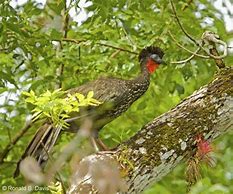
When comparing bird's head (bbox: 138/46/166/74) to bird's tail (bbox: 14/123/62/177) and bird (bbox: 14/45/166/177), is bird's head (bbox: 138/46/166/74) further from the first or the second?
bird's tail (bbox: 14/123/62/177)

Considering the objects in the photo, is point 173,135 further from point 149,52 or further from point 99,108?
point 149,52

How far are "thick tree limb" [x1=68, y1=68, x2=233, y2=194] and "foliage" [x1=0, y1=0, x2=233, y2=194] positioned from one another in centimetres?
73

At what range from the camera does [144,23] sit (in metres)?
3.75

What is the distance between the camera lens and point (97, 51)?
3.92m

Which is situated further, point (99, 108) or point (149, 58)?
point (149, 58)

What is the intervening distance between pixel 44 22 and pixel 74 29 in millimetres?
235

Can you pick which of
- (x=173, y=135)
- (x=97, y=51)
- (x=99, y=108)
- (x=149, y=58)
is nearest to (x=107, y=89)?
(x=99, y=108)

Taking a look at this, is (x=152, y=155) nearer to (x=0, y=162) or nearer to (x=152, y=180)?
(x=152, y=180)

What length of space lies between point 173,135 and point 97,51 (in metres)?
1.46

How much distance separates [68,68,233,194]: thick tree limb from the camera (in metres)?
2.45

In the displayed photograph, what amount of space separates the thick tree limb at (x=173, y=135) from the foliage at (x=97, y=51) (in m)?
0.73

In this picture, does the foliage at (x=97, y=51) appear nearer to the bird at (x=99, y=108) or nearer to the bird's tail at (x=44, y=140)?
the bird at (x=99, y=108)

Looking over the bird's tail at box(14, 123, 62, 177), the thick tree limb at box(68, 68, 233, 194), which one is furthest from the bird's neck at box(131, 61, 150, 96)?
the thick tree limb at box(68, 68, 233, 194)

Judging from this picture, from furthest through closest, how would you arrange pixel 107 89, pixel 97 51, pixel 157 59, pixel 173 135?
pixel 97 51, pixel 157 59, pixel 107 89, pixel 173 135
